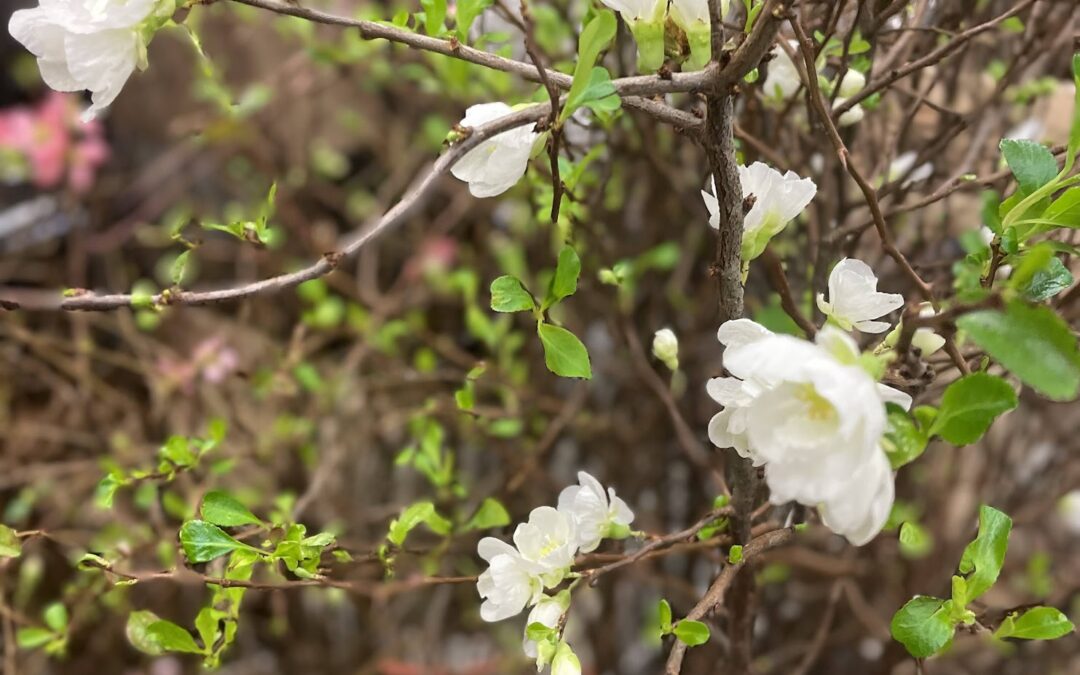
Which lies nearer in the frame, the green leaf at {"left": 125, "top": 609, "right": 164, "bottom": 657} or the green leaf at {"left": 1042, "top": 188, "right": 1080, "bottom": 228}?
the green leaf at {"left": 1042, "top": 188, "right": 1080, "bottom": 228}

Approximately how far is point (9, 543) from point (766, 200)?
479mm

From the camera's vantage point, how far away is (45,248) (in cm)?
127

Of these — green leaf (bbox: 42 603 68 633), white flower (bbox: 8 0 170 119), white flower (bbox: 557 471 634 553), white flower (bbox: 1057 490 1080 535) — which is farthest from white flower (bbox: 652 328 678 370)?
white flower (bbox: 1057 490 1080 535)

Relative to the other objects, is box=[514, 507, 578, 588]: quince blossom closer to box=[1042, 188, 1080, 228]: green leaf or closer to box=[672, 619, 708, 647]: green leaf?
box=[672, 619, 708, 647]: green leaf

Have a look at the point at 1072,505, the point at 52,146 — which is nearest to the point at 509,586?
the point at 1072,505

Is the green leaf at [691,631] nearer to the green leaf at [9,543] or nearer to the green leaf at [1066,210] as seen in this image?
the green leaf at [1066,210]

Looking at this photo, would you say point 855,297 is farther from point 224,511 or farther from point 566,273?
point 224,511

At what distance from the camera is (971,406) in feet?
1.09

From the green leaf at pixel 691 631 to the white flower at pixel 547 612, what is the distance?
6cm

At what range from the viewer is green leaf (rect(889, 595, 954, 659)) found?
391 millimetres

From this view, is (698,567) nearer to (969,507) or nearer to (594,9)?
(969,507)

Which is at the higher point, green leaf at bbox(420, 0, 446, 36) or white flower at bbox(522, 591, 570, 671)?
green leaf at bbox(420, 0, 446, 36)

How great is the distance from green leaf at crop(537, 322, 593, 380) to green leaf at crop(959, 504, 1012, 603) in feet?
0.69

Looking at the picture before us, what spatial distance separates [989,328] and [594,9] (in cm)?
30
